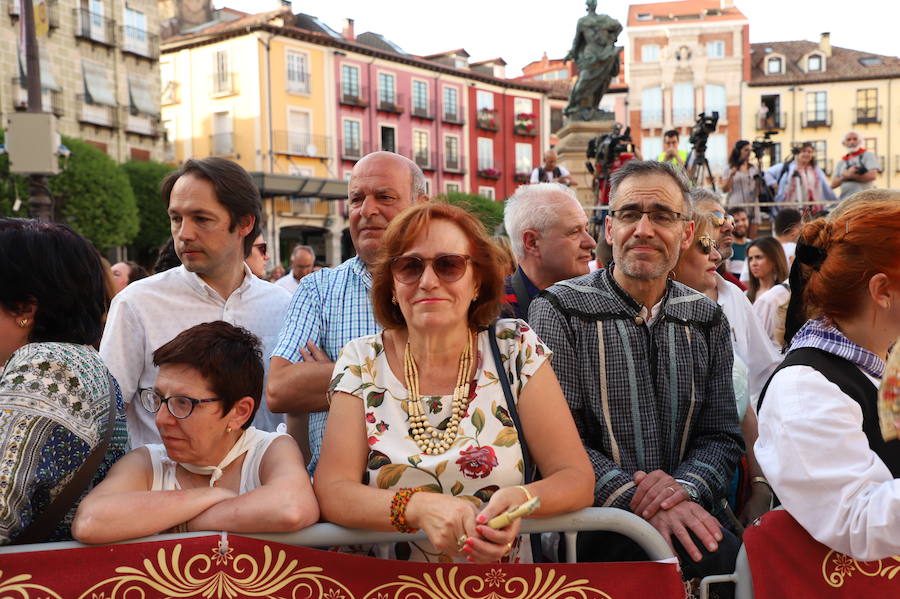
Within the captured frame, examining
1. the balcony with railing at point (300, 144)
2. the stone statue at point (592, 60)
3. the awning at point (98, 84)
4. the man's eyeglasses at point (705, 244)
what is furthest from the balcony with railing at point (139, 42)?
the man's eyeglasses at point (705, 244)

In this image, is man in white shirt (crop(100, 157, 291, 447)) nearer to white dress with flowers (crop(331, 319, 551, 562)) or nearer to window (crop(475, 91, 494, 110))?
white dress with flowers (crop(331, 319, 551, 562))

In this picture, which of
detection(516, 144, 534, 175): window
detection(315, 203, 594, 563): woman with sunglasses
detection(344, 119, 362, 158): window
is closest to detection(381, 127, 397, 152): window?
detection(344, 119, 362, 158): window

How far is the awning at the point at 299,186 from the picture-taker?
3487 cm

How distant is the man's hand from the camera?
2.52 m

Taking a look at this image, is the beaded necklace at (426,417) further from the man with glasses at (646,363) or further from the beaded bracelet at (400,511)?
the man with glasses at (646,363)

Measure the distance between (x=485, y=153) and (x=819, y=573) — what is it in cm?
4530

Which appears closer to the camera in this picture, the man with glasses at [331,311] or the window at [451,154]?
the man with glasses at [331,311]

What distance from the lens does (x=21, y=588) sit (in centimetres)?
211

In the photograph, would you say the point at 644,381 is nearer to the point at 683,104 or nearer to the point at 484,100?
the point at 484,100

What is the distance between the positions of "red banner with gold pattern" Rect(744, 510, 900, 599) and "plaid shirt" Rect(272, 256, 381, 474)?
161 centimetres

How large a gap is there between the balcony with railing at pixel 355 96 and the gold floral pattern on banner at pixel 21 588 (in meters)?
39.9

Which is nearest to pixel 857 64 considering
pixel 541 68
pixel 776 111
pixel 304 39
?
pixel 776 111

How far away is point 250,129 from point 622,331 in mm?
36658

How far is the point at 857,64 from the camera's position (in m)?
50.3
